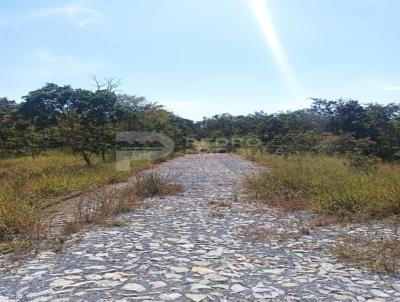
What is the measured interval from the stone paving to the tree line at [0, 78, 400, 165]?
40.0 feet

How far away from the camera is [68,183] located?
36.4 feet

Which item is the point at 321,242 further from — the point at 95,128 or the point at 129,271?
the point at 95,128

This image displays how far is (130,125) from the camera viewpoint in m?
25.9

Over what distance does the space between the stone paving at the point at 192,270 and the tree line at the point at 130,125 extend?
12.2 metres

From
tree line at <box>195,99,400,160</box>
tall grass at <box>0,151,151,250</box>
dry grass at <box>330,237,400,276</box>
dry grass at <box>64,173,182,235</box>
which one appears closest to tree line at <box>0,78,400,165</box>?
tree line at <box>195,99,400,160</box>

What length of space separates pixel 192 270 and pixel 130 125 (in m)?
22.7

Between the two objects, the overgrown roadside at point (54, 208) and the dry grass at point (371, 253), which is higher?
the overgrown roadside at point (54, 208)

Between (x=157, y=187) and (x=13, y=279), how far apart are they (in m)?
5.91

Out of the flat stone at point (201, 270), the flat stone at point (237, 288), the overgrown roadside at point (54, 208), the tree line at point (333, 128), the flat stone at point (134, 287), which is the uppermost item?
the tree line at point (333, 128)

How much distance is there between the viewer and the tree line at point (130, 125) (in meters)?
19.2

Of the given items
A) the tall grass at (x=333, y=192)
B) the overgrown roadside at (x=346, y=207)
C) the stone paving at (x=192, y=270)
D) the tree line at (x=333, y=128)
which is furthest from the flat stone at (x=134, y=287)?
the tree line at (x=333, y=128)

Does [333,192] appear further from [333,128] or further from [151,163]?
[333,128]

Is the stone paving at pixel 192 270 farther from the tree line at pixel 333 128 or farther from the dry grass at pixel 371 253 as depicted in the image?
the tree line at pixel 333 128

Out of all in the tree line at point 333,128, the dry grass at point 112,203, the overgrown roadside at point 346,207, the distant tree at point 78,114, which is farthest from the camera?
the tree line at point 333,128
